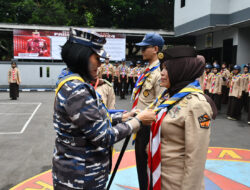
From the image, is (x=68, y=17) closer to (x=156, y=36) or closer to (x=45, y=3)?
(x=45, y=3)

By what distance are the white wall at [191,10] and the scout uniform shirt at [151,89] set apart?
12376mm

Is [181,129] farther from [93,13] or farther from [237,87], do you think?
[93,13]

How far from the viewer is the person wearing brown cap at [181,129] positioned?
190cm

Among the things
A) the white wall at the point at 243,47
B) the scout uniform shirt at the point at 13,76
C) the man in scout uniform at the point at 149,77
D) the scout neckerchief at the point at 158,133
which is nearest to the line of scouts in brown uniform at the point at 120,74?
the scout uniform shirt at the point at 13,76

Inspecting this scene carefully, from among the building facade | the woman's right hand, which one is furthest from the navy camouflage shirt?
the building facade

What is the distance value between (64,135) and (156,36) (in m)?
2.10

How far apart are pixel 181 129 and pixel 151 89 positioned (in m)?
1.44

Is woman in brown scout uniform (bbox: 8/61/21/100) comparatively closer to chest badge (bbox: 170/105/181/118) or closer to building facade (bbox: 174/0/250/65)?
building facade (bbox: 174/0/250/65)

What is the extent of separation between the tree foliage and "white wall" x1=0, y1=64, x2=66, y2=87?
13.3 metres

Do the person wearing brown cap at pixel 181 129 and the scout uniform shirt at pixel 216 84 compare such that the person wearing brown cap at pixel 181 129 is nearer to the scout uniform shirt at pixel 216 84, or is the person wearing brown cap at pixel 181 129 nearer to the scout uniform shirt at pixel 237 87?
the scout uniform shirt at pixel 237 87

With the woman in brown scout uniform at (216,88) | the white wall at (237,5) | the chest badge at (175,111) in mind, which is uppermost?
the white wall at (237,5)

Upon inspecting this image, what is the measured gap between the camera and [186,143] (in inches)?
75.3

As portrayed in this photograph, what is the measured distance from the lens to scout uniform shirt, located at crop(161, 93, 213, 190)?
1.89m

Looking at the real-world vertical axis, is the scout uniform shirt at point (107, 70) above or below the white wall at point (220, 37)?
below
